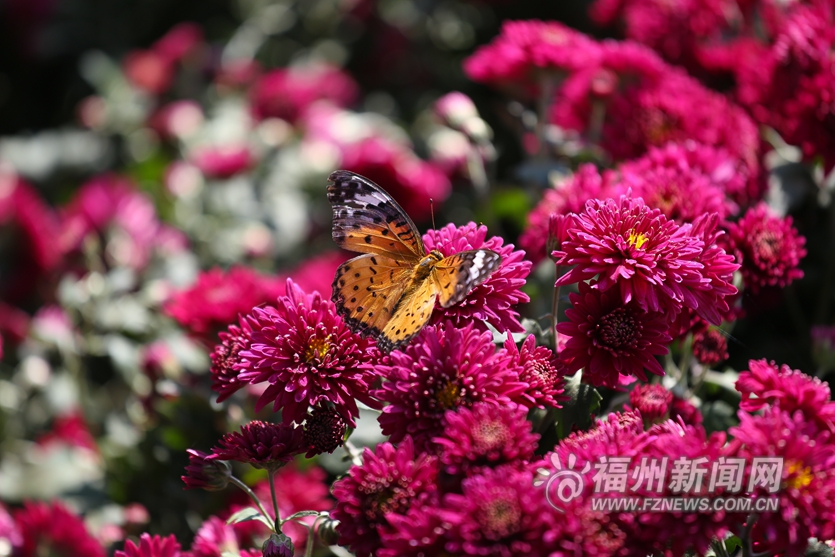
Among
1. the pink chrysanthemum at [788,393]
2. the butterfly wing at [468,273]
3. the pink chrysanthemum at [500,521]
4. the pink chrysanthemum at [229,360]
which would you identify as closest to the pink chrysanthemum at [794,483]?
the pink chrysanthemum at [788,393]

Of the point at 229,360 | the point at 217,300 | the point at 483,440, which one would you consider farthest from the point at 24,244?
the point at 483,440

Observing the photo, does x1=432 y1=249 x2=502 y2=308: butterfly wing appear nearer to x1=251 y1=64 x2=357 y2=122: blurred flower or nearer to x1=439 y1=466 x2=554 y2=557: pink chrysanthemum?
x1=439 y1=466 x2=554 y2=557: pink chrysanthemum

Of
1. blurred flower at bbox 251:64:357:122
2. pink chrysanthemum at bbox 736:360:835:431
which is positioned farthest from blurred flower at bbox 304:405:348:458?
blurred flower at bbox 251:64:357:122

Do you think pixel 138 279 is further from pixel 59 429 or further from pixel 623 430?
pixel 623 430

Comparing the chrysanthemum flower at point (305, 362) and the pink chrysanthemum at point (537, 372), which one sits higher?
the pink chrysanthemum at point (537, 372)

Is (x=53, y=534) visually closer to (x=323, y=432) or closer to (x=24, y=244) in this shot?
(x=323, y=432)

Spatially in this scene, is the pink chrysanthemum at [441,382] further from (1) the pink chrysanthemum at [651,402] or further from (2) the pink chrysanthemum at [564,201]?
(2) the pink chrysanthemum at [564,201]
